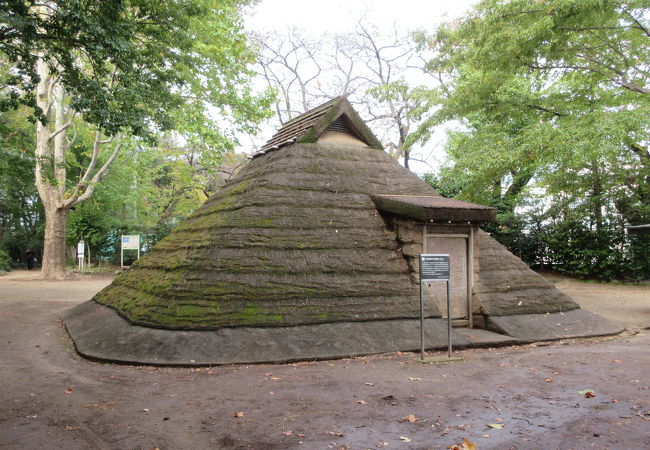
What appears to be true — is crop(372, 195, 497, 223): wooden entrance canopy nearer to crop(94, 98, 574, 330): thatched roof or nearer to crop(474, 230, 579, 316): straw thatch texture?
crop(94, 98, 574, 330): thatched roof

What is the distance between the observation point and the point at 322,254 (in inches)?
352

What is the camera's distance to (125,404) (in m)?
5.38

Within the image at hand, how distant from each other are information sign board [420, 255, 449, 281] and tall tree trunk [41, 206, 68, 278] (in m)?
20.7

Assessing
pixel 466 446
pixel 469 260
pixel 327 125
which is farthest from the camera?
pixel 327 125

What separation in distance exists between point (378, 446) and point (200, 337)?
415 cm

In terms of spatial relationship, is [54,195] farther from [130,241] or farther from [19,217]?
[19,217]

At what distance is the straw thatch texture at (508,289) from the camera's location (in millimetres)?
9938

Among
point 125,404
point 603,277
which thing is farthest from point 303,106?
point 125,404

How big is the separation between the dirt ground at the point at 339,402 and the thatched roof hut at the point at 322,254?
1161mm

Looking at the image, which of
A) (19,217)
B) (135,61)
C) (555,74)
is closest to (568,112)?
(555,74)

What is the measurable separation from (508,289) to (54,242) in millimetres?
20958

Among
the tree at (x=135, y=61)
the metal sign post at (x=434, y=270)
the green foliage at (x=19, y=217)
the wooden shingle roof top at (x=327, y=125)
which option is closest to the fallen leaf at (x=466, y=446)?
the metal sign post at (x=434, y=270)

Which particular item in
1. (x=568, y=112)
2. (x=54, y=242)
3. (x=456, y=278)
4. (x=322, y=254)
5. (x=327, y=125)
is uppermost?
(x=568, y=112)

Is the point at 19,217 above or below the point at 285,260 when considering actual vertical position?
above
